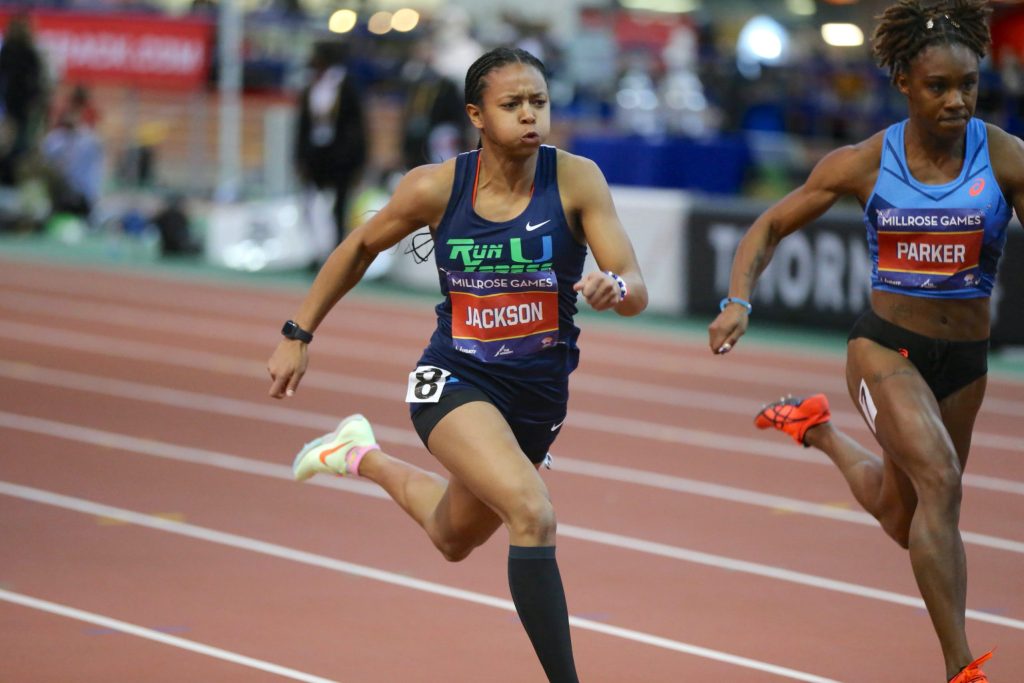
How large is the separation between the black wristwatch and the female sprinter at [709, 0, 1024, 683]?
1275mm

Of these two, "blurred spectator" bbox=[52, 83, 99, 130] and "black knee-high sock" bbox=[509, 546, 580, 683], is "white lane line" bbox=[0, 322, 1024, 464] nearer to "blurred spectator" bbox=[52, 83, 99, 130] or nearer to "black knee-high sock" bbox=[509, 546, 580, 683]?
"black knee-high sock" bbox=[509, 546, 580, 683]

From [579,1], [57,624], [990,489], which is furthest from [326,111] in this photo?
[579,1]

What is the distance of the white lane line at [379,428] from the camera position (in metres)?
8.09

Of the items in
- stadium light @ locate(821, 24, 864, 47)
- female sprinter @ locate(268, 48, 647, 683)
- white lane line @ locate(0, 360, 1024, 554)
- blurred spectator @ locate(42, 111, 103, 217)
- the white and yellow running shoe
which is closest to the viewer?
female sprinter @ locate(268, 48, 647, 683)

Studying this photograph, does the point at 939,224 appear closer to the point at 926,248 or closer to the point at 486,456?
the point at 926,248

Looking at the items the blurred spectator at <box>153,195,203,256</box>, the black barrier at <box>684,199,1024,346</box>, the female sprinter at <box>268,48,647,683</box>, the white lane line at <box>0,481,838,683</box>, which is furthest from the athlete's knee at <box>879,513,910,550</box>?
the blurred spectator at <box>153,195,203,256</box>

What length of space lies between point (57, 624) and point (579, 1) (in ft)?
83.1

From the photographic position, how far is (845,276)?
13.5 m

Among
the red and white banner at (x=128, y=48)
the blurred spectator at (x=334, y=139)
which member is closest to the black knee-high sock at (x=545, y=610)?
the blurred spectator at (x=334, y=139)

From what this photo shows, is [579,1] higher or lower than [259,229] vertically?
higher

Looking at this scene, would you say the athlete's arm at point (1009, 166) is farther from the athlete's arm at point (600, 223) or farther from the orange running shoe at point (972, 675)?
the orange running shoe at point (972, 675)

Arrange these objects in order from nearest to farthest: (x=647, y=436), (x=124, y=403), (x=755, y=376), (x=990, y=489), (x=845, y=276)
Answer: (x=990, y=489)
(x=647, y=436)
(x=124, y=403)
(x=755, y=376)
(x=845, y=276)

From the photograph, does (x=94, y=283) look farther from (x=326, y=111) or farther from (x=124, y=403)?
(x=124, y=403)

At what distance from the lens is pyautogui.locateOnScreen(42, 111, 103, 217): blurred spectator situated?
842 inches
